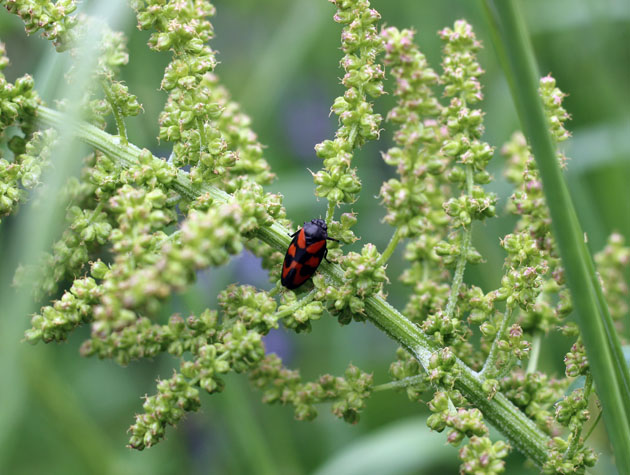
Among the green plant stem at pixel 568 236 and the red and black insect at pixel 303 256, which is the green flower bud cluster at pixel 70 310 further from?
the green plant stem at pixel 568 236

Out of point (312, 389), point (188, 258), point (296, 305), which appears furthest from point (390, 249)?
point (188, 258)

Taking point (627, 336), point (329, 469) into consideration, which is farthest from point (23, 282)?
point (627, 336)

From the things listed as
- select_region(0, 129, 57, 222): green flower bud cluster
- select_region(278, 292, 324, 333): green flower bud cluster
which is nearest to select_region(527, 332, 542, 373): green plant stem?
select_region(278, 292, 324, 333): green flower bud cluster

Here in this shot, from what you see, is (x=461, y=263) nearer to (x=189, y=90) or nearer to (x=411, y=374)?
(x=411, y=374)

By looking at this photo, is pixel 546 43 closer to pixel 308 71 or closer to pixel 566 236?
pixel 308 71

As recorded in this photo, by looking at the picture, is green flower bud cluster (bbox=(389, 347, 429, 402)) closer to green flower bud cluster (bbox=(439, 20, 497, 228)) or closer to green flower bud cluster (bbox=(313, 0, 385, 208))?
green flower bud cluster (bbox=(439, 20, 497, 228))

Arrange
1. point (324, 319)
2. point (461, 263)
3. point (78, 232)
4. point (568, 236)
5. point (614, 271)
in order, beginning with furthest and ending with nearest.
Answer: point (324, 319), point (614, 271), point (461, 263), point (78, 232), point (568, 236)
